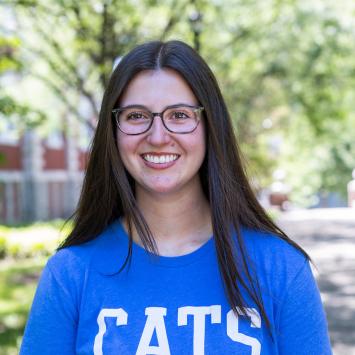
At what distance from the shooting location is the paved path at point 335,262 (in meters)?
7.23

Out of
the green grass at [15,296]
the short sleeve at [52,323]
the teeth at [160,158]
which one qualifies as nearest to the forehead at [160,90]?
the teeth at [160,158]

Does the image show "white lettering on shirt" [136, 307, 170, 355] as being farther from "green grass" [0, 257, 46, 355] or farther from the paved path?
"green grass" [0, 257, 46, 355]

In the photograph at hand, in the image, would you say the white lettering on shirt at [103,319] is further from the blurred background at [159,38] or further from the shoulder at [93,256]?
the blurred background at [159,38]

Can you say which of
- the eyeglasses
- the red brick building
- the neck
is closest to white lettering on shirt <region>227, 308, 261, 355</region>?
the neck

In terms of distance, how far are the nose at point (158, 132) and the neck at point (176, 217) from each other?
0.21 m

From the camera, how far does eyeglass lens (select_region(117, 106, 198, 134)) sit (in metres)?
1.94

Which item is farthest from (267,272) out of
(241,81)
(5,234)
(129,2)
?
(241,81)

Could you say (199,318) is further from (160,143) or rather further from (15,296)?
(15,296)

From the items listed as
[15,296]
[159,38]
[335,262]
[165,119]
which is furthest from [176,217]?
[335,262]

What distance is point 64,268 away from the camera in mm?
1931

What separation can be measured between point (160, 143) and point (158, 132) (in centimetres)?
3

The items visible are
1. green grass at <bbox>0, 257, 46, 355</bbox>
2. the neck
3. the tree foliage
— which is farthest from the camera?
the tree foliage

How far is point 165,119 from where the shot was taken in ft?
6.34

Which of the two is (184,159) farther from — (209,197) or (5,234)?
(5,234)
